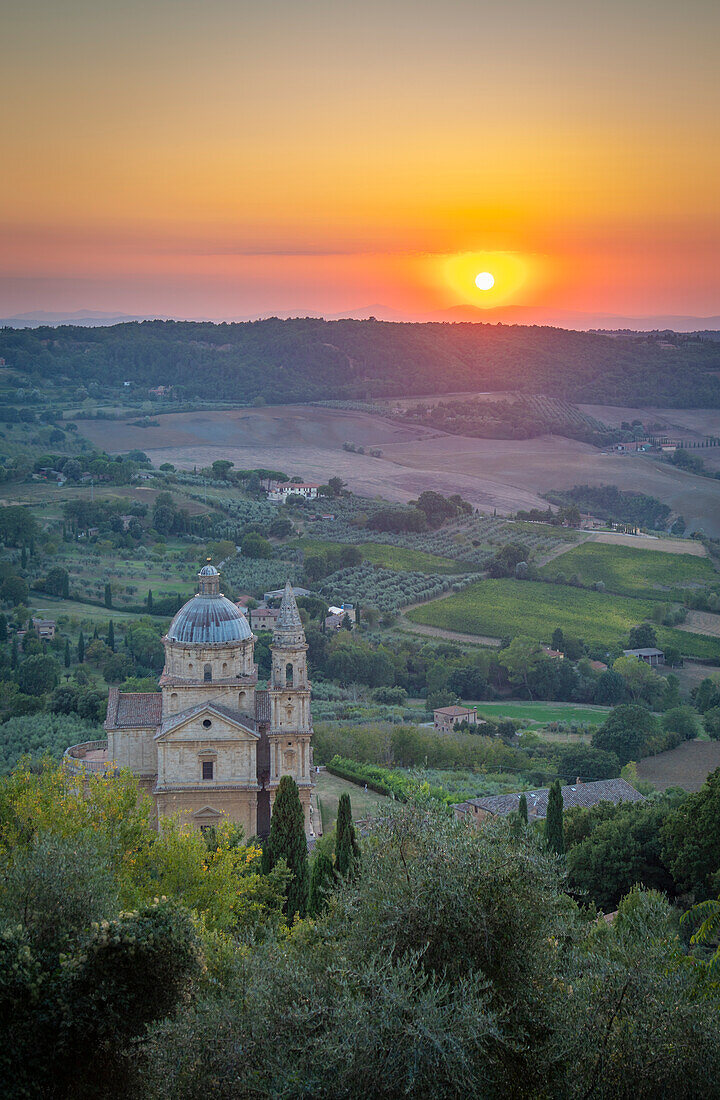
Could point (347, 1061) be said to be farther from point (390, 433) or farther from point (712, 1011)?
point (390, 433)

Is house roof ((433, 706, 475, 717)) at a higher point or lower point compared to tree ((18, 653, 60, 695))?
lower

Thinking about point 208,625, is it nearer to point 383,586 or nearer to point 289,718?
point 289,718

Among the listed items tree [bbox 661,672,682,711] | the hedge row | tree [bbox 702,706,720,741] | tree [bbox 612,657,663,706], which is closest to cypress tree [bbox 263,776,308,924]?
the hedge row

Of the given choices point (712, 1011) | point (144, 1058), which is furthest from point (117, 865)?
point (712, 1011)

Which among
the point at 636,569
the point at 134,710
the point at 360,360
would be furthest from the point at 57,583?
the point at 360,360

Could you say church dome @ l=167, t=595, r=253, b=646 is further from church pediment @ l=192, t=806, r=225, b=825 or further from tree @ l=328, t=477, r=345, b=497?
tree @ l=328, t=477, r=345, b=497

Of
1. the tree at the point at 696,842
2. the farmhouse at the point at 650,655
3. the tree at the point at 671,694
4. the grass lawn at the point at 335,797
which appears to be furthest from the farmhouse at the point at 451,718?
the tree at the point at 696,842
